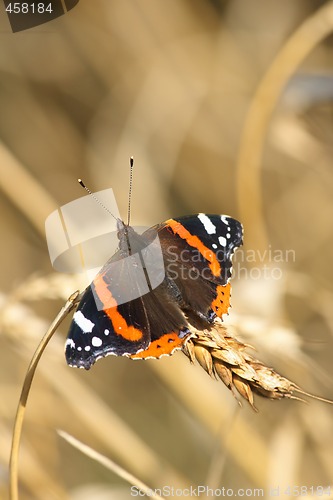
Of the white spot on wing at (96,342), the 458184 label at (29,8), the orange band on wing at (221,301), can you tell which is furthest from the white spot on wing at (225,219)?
the 458184 label at (29,8)

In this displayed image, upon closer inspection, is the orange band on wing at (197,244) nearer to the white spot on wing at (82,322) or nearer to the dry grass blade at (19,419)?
the white spot on wing at (82,322)

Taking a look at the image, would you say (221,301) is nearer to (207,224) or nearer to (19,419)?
(207,224)

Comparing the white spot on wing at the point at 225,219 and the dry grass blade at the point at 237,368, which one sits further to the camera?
the white spot on wing at the point at 225,219

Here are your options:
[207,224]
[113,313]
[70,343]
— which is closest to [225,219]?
[207,224]

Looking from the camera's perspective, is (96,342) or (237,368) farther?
(96,342)

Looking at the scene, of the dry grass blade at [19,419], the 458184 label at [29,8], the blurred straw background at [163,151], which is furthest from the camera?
the 458184 label at [29,8]

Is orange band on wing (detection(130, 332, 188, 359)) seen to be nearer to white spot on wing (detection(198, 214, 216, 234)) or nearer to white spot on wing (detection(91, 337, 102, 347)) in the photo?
white spot on wing (detection(91, 337, 102, 347))

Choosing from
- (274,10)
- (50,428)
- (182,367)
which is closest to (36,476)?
(50,428)
